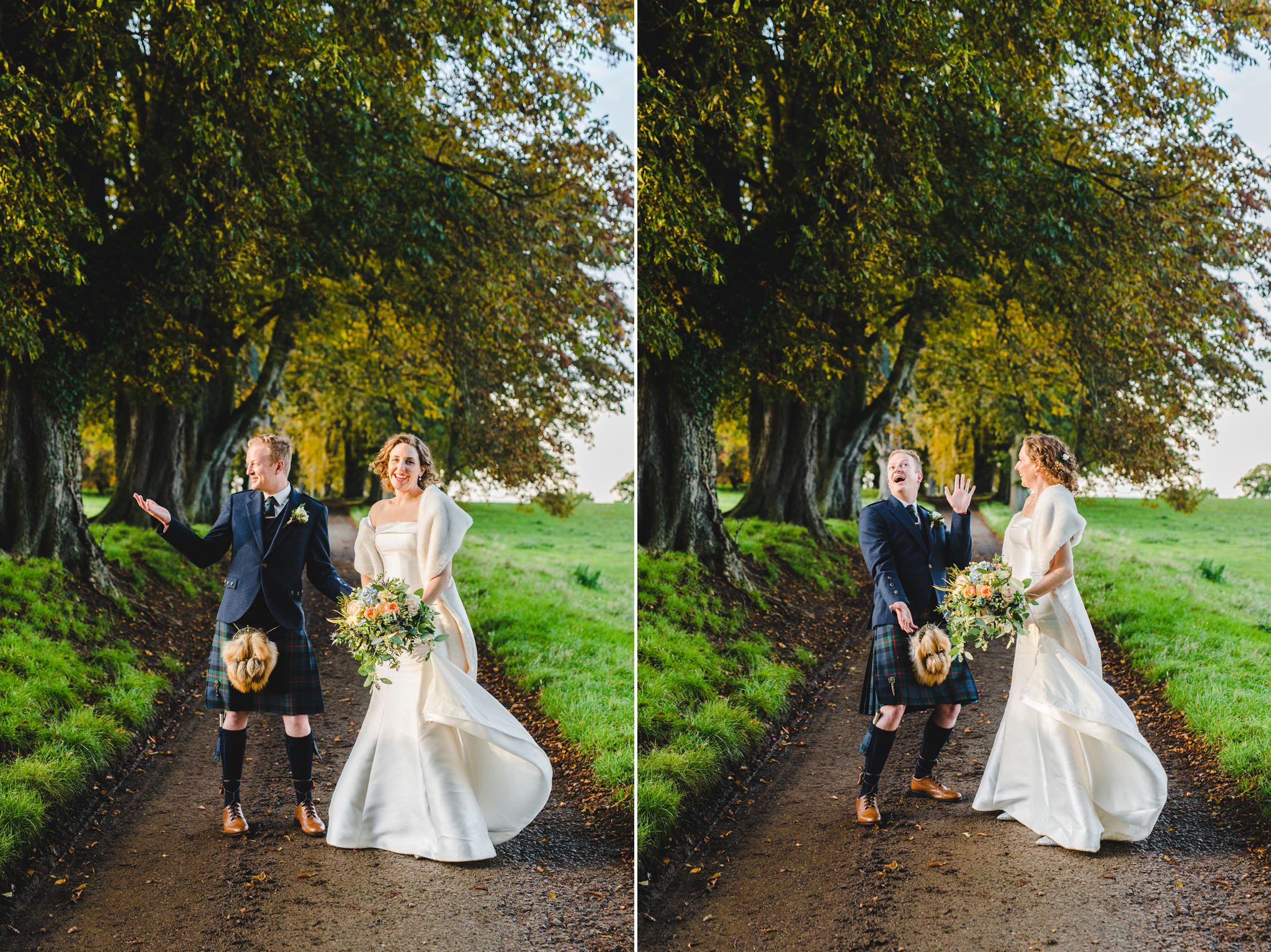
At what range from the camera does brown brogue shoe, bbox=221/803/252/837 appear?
122 inches

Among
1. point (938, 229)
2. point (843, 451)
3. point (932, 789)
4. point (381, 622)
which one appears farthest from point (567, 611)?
point (938, 229)

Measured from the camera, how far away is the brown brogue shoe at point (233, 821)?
3088mm

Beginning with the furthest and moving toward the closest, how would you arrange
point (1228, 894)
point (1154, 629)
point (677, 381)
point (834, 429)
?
1. point (677, 381)
2. point (834, 429)
3. point (1154, 629)
4. point (1228, 894)

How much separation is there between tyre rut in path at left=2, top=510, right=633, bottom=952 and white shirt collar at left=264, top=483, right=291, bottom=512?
0.20 m

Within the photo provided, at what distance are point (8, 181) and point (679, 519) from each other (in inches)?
101

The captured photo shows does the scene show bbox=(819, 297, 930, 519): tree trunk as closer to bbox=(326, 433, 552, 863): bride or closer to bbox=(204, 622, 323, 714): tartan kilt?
bbox=(326, 433, 552, 863): bride

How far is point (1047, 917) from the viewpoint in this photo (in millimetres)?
2916

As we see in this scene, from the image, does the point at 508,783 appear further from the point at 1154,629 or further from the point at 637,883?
the point at 1154,629

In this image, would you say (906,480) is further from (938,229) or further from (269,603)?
(269,603)

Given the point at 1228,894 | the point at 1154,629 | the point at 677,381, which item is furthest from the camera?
the point at 677,381

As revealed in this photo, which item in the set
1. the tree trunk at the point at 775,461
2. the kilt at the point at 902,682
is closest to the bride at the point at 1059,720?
the kilt at the point at 902,682

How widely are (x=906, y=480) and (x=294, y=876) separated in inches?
93.3

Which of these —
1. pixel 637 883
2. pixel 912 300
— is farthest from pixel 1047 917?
pixel 912 300

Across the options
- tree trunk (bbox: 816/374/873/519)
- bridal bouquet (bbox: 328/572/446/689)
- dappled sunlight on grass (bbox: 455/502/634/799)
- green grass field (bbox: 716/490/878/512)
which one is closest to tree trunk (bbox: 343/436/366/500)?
bridal bouquet (bbox: 328/572/446/689)
